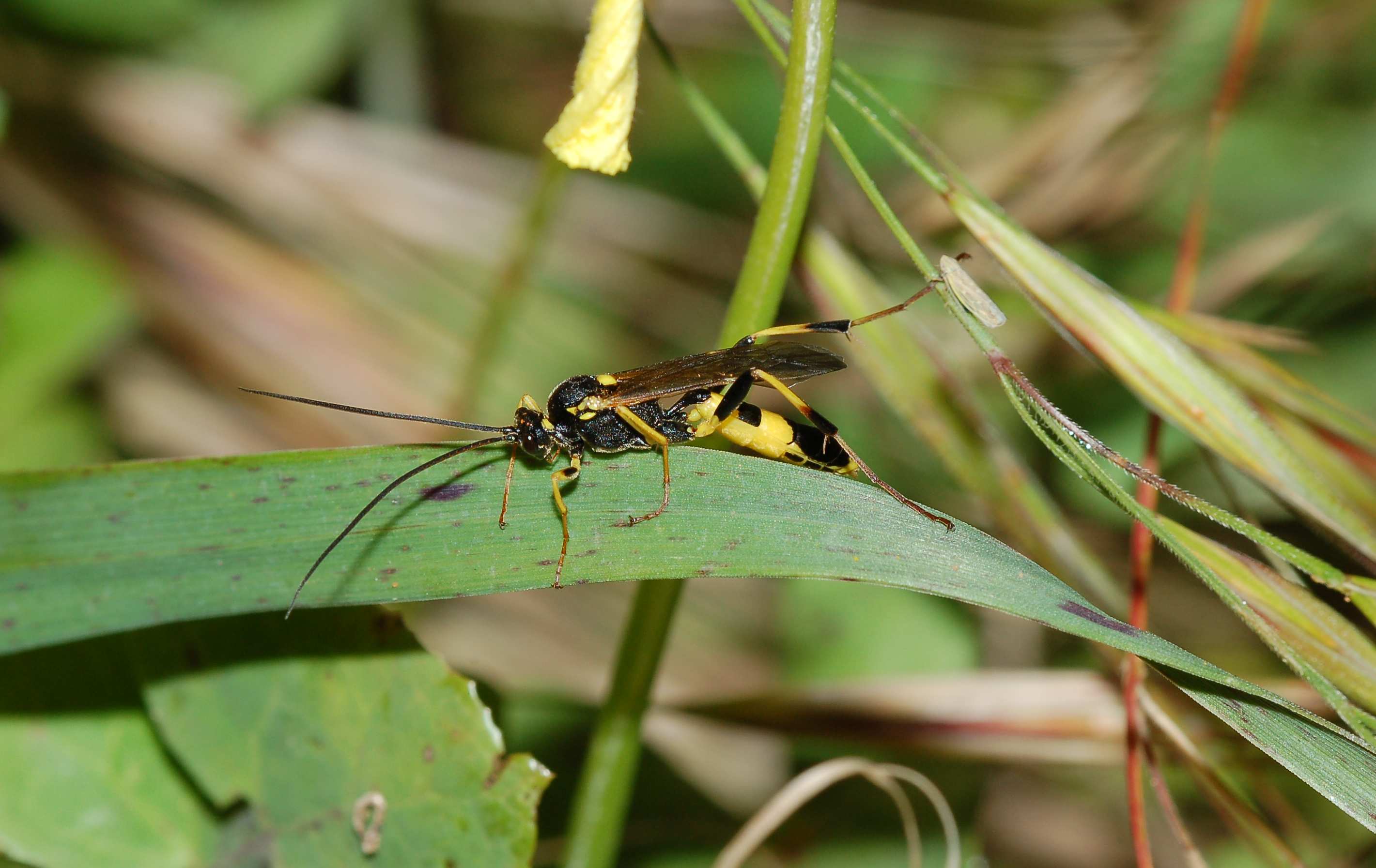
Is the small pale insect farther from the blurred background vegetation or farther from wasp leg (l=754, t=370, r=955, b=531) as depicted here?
the blurred background vegetation

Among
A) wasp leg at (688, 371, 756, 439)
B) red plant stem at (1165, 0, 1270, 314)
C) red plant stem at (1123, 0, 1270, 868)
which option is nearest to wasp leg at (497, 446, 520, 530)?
wasp leg at (688, 371, 756, 439)

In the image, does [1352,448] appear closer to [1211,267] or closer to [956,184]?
[956,184]

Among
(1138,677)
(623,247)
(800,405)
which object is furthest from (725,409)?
(623,247)

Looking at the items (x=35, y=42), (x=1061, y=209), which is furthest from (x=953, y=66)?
(x=35, y=42)

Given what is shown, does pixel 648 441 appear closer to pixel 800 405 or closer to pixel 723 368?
pixel 723 368

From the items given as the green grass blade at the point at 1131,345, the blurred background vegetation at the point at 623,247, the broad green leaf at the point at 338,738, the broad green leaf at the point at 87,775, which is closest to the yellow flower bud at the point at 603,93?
the green grass blade at the point at 1131,345

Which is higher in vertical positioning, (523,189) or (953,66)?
(953,66)
